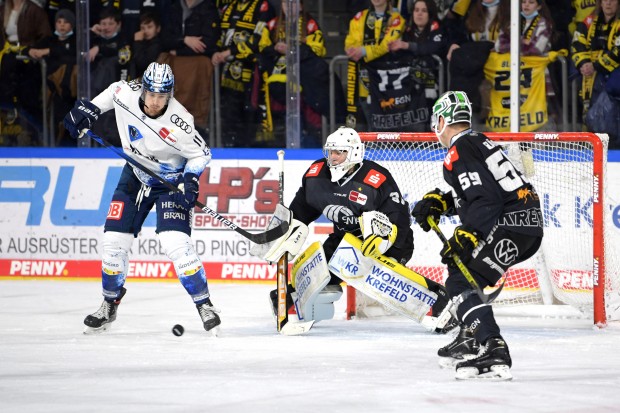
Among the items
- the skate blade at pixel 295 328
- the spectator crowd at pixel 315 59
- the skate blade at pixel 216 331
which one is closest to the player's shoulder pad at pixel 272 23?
the spectator crowd at pixel 315 59

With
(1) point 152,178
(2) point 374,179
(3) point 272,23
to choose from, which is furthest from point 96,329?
(3) point 272,23

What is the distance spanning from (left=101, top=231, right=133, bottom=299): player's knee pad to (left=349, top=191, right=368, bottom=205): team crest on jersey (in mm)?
1213

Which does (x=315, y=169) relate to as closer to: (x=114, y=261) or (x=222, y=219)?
(x=222, y=219)

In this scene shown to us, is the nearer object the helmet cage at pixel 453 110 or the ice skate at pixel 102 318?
the helmet cage at pixel 453 110

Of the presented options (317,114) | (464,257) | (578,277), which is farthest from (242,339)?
(317,114)

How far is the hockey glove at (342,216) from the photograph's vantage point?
6.64 metres

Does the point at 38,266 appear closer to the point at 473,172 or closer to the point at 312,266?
the point at 312,266

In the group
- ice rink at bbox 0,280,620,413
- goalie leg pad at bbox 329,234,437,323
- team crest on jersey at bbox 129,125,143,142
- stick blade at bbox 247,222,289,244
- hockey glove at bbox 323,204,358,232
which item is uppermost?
team crest on jersey at bbox 129,125,143,142

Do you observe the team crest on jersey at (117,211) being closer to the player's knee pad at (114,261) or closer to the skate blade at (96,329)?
the player's knee pad at (114,261)

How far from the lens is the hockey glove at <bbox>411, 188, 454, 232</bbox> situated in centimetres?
540

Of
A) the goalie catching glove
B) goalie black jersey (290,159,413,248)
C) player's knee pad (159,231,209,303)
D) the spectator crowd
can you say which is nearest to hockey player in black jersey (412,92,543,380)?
the goalie catching glove

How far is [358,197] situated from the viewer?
6578mm

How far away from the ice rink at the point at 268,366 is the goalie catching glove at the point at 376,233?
0.47 metres

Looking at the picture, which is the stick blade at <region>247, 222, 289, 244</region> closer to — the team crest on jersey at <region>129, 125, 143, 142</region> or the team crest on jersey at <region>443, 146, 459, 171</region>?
the team crest on jersey at <region>129, 125, 143, 142</region>
